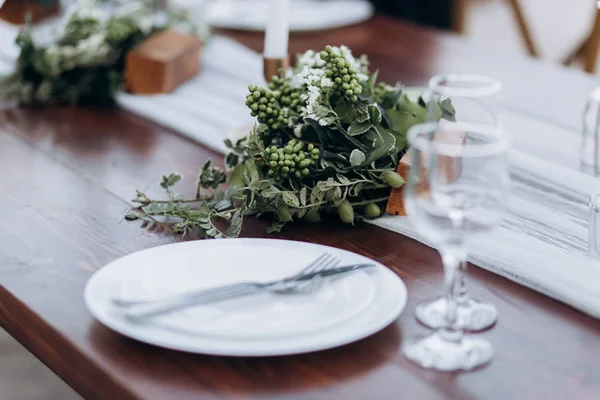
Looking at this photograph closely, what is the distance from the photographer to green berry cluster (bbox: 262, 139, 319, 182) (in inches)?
39.8

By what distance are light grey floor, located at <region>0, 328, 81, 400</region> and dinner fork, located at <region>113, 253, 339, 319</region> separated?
1263 millimetres

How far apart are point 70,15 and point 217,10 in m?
0.54

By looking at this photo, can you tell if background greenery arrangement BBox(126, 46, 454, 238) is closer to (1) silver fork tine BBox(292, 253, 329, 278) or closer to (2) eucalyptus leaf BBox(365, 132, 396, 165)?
(2) eucalyptus leaf BBox(365, 132, 396, 165)

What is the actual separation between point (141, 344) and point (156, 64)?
952 mm

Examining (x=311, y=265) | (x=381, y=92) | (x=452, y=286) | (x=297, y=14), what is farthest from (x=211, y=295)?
(x=297, y=14)

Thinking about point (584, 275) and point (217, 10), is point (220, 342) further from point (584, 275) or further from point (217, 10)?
point (217, 10)

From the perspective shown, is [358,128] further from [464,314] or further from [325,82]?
[464,314]

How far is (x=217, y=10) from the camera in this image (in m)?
2.12

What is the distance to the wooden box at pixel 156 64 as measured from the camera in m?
1.64

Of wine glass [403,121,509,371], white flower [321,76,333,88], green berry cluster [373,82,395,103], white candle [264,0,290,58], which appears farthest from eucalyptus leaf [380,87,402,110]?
wine glass [403,121,509,371]

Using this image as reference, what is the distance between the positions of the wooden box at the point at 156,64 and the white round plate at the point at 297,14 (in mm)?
380

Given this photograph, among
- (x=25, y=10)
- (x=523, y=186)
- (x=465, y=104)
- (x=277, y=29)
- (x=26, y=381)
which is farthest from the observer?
(x=25, y=10)

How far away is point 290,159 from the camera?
3.32ft

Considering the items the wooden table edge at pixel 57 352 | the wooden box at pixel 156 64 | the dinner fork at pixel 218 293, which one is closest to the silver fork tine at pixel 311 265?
the dinner fork at pixel 218 293
